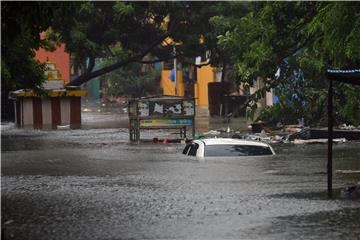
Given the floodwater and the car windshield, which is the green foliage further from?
the car windshield

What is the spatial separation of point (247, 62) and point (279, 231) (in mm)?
23006

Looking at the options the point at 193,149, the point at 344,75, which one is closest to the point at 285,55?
the point at 193,149

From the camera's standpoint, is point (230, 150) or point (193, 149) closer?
point (230, 150)

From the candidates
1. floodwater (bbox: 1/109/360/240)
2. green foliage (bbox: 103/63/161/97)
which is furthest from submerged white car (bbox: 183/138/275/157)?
green foliage (bbox: 103/63/161/97)

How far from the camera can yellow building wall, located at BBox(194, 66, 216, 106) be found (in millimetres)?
74812

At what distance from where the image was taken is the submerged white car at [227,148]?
907 inches

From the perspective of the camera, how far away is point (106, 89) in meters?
93.5

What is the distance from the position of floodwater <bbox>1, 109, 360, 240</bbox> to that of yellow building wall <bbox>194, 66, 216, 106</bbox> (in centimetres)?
4779

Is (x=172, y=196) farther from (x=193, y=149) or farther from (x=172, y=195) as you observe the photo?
(x=193, y=149)

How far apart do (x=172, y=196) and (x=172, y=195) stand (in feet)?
0.49

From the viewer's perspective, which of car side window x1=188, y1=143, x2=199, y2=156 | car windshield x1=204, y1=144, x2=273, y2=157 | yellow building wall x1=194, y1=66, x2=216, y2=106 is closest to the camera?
car windshield x1=204, y1=144, x2=273, y2=157

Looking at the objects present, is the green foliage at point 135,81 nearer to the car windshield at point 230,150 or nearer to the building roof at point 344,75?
the car windshield at point 230,150

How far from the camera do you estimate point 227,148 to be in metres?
23.1

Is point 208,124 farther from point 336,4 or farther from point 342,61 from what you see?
point 336,4
